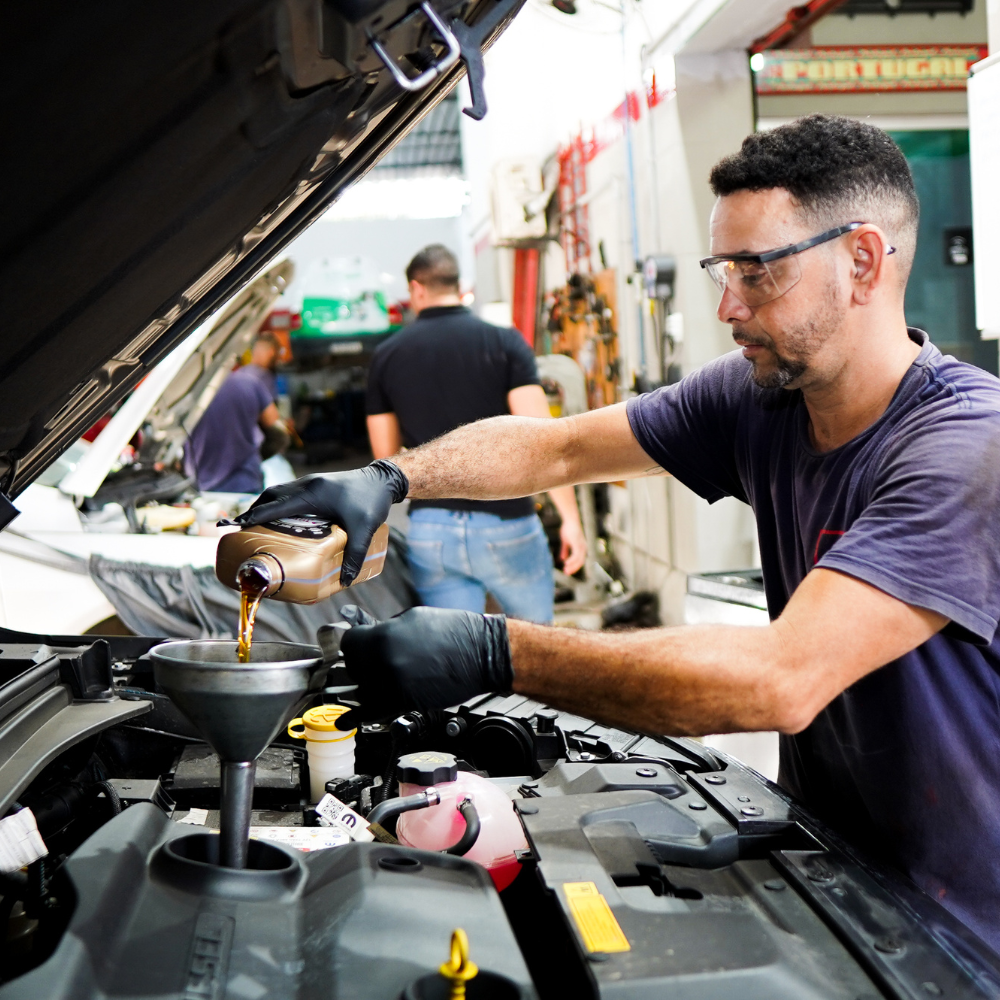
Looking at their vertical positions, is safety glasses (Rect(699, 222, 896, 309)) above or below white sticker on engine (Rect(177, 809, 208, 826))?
above

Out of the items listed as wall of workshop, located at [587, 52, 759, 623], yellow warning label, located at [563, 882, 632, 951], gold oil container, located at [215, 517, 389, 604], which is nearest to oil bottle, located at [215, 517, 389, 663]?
gold oil container, located at [215, 517, 389, 604]

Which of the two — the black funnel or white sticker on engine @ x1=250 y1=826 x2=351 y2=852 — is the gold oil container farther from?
white sticker on engine @ x1=250 y1=826 x2=351 y2=852

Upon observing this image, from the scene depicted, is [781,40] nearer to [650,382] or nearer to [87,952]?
[650,382]

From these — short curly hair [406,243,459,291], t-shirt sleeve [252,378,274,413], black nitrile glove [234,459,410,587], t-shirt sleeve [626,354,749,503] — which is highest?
short curly hair [406,243,459,291]

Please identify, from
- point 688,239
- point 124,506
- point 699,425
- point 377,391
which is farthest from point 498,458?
point 688,239

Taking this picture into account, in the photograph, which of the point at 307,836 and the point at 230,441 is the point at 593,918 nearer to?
the point at 307,836

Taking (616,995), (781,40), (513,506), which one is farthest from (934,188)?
(616,995)

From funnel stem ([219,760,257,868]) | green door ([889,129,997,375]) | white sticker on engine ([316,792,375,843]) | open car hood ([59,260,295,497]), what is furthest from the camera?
green door ([889,129,997,375])

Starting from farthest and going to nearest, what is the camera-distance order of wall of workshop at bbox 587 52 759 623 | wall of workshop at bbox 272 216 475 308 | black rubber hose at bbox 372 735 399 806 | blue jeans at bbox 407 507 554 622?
wall of workshop at bbox 272 216 475 308
wall of workshop at bbox 587 52 759 623
blue jeans at bbox 407 507 554 622
black rubber hose at bbox 372 735 399 806

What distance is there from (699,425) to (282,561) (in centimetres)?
86

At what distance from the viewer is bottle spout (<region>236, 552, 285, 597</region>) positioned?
116 centimetres

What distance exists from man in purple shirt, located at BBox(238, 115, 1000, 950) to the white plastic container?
306 mm

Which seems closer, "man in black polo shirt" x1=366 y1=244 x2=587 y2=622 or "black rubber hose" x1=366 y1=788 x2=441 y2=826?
"black rubber hose" x1=366 y1=788 x2=441 y2=826

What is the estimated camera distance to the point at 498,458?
71.4 inches
